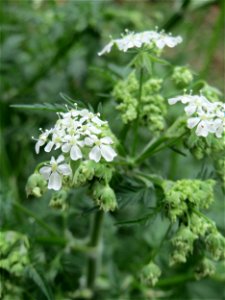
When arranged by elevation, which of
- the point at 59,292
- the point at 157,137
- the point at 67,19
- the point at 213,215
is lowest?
the point at 59,292

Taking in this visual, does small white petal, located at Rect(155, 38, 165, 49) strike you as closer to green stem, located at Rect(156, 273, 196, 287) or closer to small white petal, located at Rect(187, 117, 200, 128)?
small white petal, located at Rect(187, 117, 200, 128)

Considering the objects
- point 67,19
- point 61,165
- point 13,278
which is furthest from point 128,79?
point 67,19

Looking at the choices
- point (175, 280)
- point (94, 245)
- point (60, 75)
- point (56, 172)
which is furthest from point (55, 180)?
point (60, 75)

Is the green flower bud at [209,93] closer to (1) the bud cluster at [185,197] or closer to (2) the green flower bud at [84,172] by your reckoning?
(1) the bud cluster at [185,197]

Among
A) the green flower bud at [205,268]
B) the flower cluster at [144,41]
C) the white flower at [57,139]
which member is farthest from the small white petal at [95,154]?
the green flower bud at [205,268]

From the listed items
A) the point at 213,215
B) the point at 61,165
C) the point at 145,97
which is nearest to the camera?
the point at 61,165

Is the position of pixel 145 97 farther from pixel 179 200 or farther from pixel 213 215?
pixel 213 215

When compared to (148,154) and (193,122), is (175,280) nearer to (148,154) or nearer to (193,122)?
(148,154)
